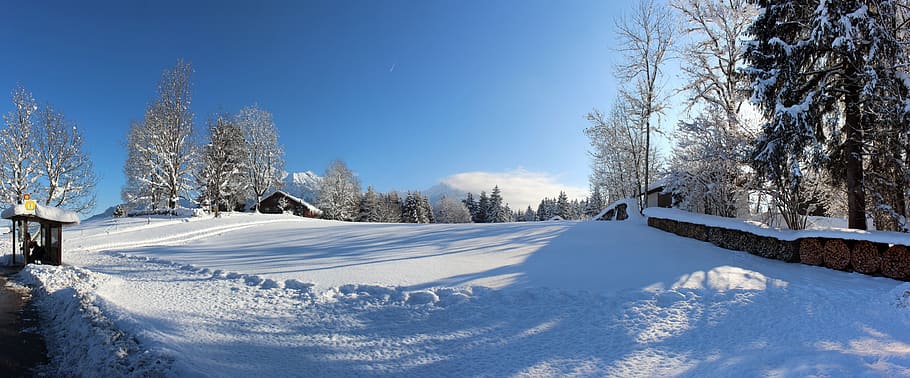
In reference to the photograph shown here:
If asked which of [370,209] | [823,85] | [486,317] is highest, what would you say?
[823,85]

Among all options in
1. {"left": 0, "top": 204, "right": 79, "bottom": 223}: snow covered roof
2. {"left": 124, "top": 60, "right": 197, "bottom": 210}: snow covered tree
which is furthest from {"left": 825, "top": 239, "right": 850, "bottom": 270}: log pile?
{"left": 124, "top": 60, "right": 197, "bottom": 210}: snow covered tree

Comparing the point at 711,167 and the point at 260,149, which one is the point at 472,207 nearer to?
the point at 260,149

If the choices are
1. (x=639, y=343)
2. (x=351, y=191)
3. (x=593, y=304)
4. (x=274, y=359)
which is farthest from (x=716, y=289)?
(x=351, y=191)

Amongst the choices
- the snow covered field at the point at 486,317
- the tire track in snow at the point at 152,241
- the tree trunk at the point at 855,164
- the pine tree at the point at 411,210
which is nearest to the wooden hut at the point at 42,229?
the tire track in snow at the point at 152,241

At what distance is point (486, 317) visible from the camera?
4.73 meters

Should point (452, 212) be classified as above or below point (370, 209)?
below

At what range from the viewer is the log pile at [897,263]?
6215 mm

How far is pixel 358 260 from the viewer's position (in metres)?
8.19

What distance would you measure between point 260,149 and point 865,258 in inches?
1328

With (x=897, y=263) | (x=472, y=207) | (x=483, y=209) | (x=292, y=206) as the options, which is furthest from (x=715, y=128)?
(x=472, y=207)

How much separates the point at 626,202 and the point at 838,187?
9957mm

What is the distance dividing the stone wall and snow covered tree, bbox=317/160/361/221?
34.4 metres

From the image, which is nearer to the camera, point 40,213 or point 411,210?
point 40,213

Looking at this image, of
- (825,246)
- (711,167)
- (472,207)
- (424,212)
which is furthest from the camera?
(472,207)
